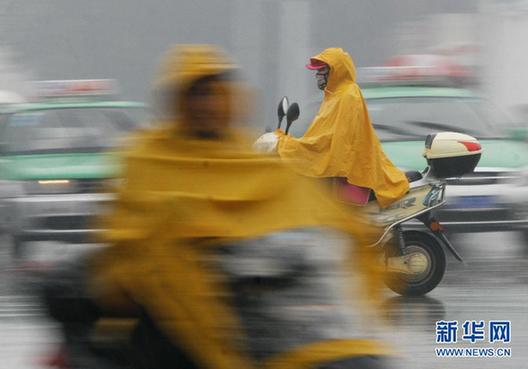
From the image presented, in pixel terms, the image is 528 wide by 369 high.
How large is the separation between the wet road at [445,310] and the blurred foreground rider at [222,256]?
2982 millimetres

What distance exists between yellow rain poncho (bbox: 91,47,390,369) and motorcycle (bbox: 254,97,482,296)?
629 cm

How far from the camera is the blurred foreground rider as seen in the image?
12.1 feet

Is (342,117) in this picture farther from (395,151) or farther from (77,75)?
(77,75)

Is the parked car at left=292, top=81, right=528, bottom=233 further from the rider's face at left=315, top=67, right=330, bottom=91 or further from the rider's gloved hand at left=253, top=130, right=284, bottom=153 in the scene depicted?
the rider's gloved hand at left=253, top=130, right=284, bottom=153

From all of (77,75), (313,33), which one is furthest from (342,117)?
(77,75)

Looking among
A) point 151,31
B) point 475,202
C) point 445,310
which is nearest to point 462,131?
point 475,202

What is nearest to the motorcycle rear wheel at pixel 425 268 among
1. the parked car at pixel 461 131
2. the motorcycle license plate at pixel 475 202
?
the parked car at pixel 461 131

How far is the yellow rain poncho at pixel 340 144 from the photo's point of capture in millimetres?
10688

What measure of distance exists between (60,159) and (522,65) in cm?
763

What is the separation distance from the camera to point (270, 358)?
3691mm

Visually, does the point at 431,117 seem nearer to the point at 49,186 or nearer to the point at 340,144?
the point at 340,144

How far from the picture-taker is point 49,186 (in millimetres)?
13172

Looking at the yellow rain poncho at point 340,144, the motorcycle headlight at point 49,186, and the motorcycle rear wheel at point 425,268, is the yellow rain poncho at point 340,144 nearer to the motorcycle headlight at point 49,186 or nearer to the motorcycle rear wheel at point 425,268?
the motorcycle rear wheel at point 425,268

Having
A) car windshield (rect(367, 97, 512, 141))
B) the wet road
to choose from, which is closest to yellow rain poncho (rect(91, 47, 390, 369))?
the wet road
